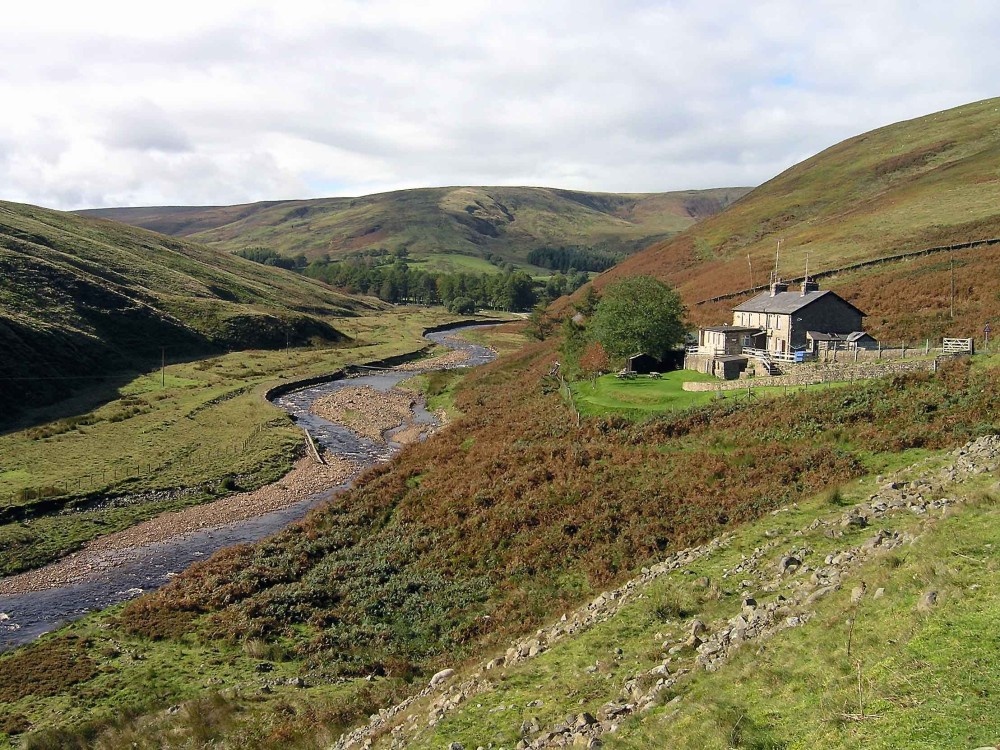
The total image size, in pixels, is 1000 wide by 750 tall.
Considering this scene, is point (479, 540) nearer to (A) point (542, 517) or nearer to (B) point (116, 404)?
(A) point (542, 517)

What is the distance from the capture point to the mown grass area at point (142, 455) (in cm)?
4053

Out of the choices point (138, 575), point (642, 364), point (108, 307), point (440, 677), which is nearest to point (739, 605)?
point (440, 677)

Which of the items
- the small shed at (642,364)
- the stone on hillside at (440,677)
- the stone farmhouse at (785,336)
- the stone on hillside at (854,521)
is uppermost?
the stone farmhouse at (785,336)

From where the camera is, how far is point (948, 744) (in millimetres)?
9539

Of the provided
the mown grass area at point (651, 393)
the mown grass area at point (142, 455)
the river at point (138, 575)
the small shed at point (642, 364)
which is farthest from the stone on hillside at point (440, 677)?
the small shed at point (642, 364)

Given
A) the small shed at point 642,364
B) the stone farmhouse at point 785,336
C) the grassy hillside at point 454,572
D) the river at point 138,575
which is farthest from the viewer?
the small shed at point 642,364

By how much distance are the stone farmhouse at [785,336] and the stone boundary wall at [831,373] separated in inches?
182

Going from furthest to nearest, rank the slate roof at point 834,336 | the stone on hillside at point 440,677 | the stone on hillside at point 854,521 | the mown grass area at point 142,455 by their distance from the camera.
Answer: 1. the slate roof at point 834,336
2. the mown grass area at point 142,455
3. the stone on hillside at point 854,521
4. the stone on hillside at point 440,677

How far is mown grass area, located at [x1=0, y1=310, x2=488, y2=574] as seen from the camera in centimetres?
4053

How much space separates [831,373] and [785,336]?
12.5m

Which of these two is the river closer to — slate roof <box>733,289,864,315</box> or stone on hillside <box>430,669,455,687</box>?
stone on hillside <box>430,669,455,687</box>

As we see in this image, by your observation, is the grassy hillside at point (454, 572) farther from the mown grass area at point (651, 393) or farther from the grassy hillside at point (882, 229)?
the grassy hillside at point (882, 229)

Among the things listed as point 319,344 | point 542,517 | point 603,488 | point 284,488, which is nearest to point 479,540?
point 542,517

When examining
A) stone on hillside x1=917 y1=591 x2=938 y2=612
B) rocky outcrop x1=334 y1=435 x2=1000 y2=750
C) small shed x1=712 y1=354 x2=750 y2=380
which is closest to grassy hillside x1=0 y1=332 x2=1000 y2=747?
rocky outcrop x1=334 y1=435 x2=1000 y2=750
